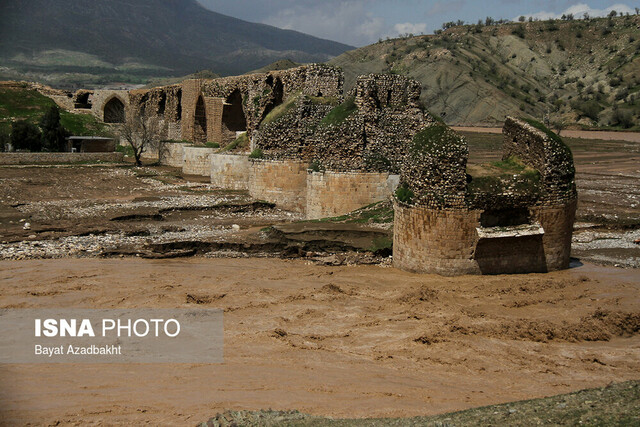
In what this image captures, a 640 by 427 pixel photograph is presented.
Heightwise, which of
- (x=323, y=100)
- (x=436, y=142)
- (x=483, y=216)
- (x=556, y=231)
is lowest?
(x=556, y=231)

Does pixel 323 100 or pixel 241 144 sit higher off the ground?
pixel 323 100

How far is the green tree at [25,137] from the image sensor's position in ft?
113

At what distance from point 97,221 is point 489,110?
46.6 metres

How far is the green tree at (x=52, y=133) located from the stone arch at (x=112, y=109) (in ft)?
34.0

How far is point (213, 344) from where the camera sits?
8945mm

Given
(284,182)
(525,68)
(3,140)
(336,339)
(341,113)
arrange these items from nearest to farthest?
1. (336,339)
2. (341,113)
3. (284,182)
4. (3,140)
5. (525,68)

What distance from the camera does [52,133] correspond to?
3725 cm

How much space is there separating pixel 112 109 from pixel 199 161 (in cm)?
2146

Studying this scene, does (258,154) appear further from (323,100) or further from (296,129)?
(323,100)

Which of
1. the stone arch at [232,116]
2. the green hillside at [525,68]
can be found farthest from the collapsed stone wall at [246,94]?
the green hillside at [525,68]

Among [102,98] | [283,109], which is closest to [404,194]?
[283,109]

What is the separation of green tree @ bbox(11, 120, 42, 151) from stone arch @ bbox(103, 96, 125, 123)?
A: 42.3ft

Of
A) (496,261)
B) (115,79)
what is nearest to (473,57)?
(496,261)

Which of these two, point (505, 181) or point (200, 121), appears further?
point (200, 121)
